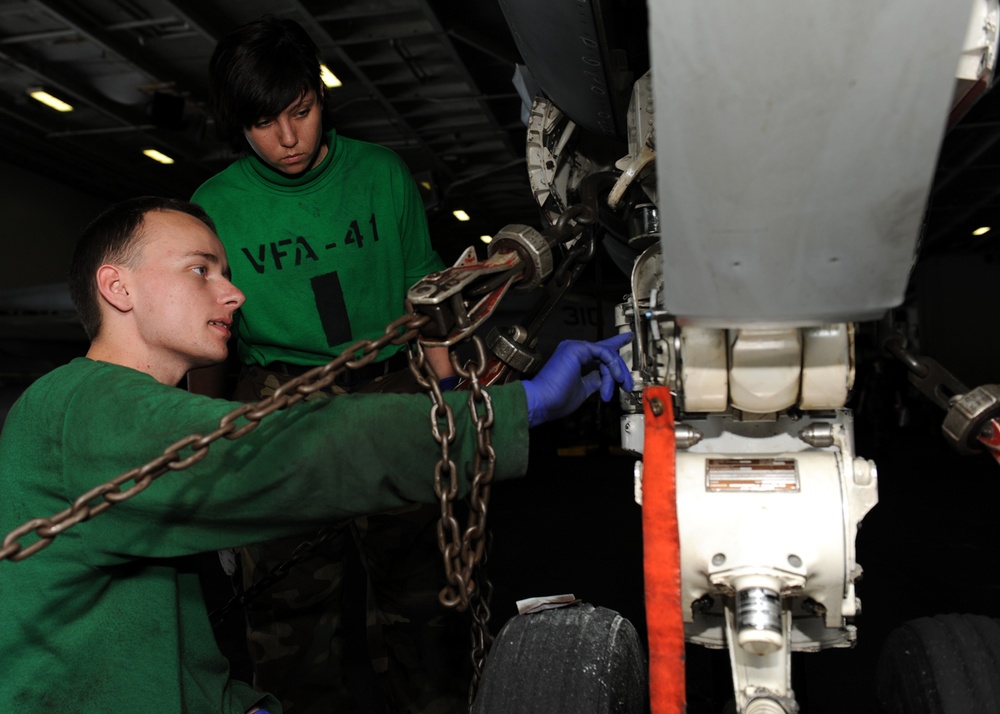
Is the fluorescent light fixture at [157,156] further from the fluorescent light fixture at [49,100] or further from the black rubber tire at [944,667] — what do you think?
the black rubber tire at [944,667]

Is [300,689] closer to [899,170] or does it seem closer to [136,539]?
[136,539]

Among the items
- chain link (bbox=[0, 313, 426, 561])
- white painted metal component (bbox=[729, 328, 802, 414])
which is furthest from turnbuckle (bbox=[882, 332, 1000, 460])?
chain link (bbox=[0, 313, 426, 561])

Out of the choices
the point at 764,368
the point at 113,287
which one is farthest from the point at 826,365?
the point at 113,287

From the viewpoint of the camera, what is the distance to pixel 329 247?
2023 mm

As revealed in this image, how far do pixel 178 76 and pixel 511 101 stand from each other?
3.01 m

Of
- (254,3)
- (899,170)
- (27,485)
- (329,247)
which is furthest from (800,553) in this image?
(254,3)

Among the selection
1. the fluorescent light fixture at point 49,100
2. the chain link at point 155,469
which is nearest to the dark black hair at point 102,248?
the chain link at point 155,469

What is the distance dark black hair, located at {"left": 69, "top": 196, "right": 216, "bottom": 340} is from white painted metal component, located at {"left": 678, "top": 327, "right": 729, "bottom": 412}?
890 mm

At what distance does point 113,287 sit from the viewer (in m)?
1.32

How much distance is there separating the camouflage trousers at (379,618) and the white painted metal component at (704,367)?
926 mm

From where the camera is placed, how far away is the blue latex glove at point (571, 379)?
1252mm

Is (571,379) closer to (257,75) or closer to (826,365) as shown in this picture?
(826,365)

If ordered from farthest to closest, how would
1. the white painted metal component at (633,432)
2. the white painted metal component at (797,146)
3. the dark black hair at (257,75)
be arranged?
the dark black hair at (257,75)
the white painted metal component at (633,432)
the white painted metal component at (797,146)

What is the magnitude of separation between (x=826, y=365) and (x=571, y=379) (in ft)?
1.24
